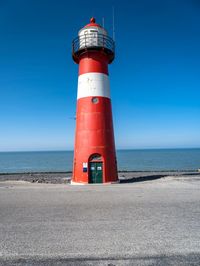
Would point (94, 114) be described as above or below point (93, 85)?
below

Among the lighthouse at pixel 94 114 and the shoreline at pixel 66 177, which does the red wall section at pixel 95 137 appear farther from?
the shoreline at pixel 66 177

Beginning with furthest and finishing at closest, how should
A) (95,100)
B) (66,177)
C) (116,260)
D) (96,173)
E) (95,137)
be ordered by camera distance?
1. (66,177)
2. (95,100)
3. (95,137)
4. (96,173)
5. (116,260)

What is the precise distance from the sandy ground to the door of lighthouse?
5916mm

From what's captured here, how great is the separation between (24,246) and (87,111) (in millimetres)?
11341

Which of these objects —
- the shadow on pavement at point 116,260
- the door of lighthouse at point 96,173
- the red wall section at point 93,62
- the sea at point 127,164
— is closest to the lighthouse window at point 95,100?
the red wall section at point 93,62

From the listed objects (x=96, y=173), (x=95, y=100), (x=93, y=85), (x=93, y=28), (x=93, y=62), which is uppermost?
(x=93, y=28)

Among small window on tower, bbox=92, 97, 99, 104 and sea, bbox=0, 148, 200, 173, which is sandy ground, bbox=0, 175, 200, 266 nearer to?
small window on tower, bbox=92, 97, 99, 104

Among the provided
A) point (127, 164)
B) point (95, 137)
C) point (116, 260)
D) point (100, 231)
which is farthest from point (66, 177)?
point (127, 164)

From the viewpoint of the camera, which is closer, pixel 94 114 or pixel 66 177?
pixel 94 114

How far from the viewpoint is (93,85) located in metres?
15.1

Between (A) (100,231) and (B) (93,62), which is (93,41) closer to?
(B) (93,62)

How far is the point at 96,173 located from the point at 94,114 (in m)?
4.16

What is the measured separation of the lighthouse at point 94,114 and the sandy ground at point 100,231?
605 cm

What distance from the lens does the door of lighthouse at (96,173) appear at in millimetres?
14656
